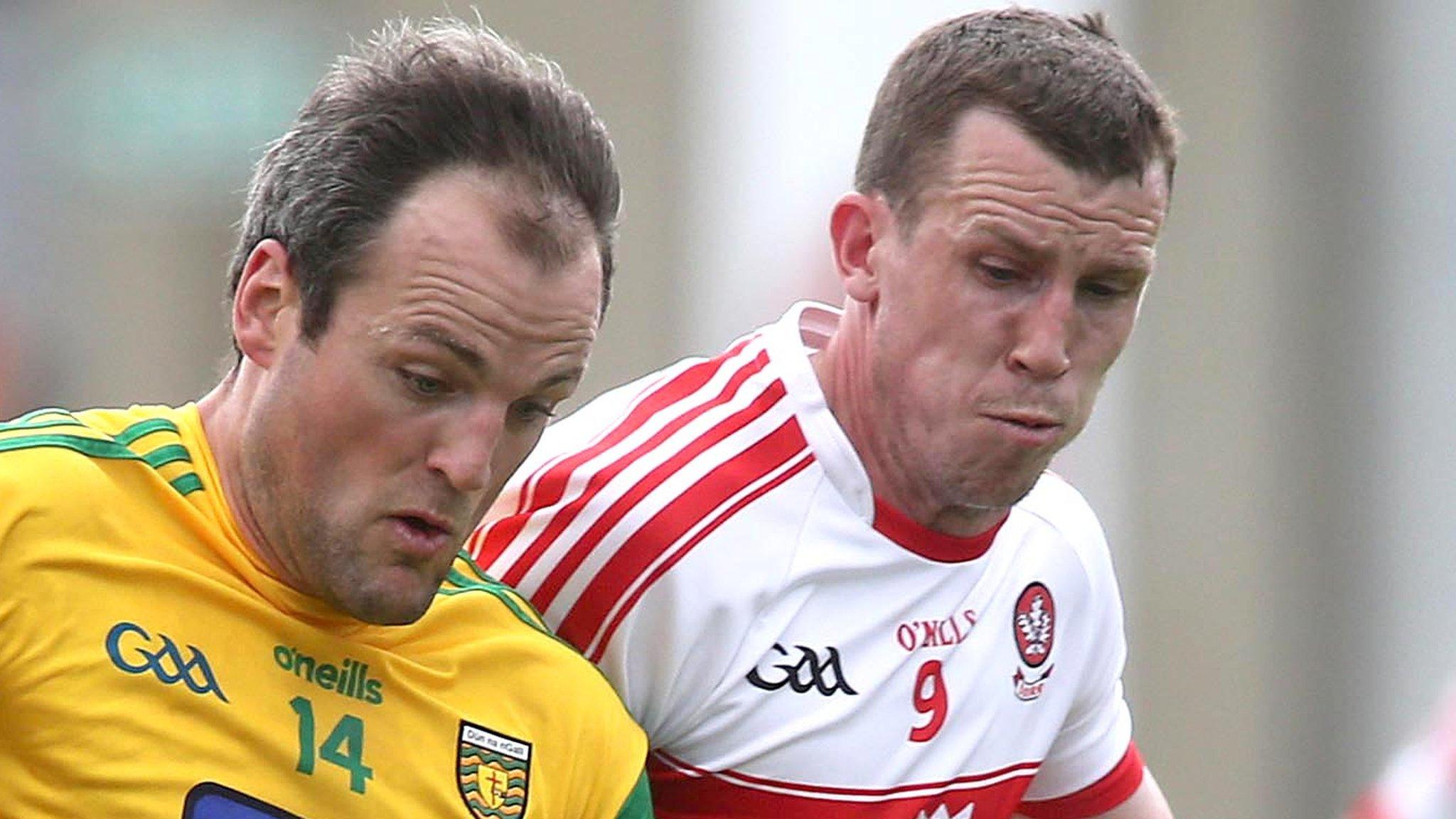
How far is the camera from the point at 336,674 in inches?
123

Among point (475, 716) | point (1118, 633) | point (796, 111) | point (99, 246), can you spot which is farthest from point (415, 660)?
point (99, 246)

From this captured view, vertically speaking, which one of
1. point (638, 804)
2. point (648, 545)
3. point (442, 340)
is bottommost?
point (638, 804)

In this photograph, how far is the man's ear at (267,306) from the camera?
3053 mm

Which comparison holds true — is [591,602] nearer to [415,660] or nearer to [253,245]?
[415,660]

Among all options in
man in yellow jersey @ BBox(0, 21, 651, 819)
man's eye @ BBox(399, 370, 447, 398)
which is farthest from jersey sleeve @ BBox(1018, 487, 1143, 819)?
man's eye @ BBox(399, 370, 447, 398)

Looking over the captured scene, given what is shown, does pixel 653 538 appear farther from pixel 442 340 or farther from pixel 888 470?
pixel 442 340

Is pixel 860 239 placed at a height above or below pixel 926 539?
above

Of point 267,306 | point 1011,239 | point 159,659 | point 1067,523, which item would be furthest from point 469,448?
point 1067,523

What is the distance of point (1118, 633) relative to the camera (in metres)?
4.10

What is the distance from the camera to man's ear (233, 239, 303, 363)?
10.0ft

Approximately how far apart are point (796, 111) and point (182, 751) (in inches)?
101

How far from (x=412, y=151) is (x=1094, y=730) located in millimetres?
1635

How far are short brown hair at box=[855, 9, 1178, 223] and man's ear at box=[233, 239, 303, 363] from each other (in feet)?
3.18

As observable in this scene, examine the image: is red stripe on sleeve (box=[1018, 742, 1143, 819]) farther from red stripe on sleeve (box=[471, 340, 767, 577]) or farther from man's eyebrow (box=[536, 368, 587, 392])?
man's eyebrow (box=[536, 368, 587, 392])
